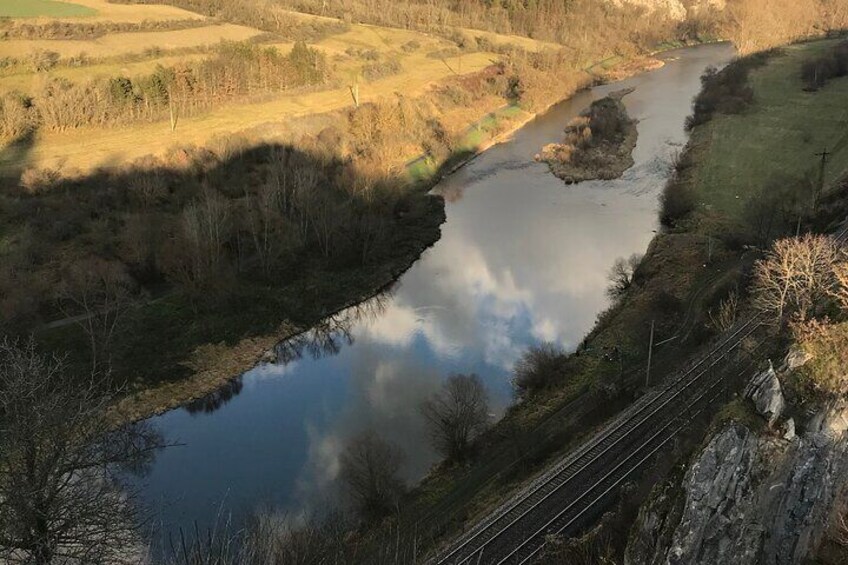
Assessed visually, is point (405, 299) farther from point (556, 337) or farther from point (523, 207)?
point (523, 207)

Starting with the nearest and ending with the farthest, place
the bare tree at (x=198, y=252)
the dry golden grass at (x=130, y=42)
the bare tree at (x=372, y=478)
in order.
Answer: the bare tree at (x=372, y=478) < the bare tree at (x=198, y=252) < the dry golden grass at (x=130, y=42)

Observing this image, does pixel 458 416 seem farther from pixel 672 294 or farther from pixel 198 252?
pixel 198 252

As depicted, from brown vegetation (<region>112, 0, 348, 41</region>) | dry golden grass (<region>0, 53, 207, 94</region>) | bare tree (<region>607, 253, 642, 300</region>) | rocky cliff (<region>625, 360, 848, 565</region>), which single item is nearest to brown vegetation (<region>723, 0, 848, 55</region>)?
brown vegetation (<region>112, 0, 348, 41</region>)

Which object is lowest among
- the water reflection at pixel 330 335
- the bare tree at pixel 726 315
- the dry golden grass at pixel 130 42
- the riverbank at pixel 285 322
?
the water reflection at pixel 330 335

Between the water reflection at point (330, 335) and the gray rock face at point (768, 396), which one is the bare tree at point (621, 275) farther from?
the gray rock face at point (768, 396)

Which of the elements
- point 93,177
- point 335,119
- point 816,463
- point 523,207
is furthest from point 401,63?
point 816,463

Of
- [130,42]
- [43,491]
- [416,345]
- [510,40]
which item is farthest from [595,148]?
[43,491]

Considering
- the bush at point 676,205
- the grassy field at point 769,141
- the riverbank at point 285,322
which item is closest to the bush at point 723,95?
the grassy field at point 769,141
